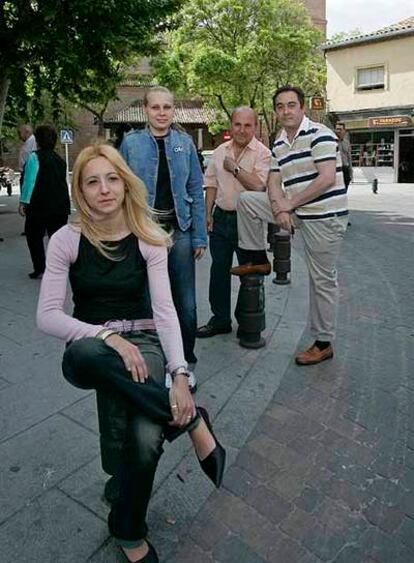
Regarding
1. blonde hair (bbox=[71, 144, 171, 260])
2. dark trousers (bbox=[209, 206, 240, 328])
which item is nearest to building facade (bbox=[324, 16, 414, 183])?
dark trousers (bbox=[209, 206, 240, 328])

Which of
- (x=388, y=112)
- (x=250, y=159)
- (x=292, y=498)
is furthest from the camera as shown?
(x=388, y=112)

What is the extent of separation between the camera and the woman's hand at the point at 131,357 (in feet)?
6.63

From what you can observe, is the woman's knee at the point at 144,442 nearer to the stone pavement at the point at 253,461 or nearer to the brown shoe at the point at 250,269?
the stone pavement at the point at 253,461

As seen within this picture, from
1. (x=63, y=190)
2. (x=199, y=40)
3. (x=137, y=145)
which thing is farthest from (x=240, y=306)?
(x=199, y=40)

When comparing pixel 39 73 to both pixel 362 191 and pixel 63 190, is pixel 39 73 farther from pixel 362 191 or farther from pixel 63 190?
pixel 362 191

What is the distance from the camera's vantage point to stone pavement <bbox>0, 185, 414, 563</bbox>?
2326 millimetres

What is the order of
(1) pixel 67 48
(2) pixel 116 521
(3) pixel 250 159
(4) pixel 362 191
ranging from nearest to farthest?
(2) pixel 116 521 → (3) pixel 250 159 → (1) pixel 67 48 → (4) pixel 362 191

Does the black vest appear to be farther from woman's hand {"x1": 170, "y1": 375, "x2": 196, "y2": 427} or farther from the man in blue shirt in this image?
woman's hand {"x1": 170, "y1": 375, "x2": 196, "y2": 427}

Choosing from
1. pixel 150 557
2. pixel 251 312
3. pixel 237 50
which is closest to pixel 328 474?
pixel 150 557

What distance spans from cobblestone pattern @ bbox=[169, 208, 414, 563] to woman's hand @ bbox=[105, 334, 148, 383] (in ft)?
2.72

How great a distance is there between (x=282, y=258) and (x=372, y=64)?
23.0m

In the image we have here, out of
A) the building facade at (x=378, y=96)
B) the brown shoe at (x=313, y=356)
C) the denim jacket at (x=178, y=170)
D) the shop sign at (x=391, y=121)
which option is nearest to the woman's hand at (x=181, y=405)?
the denim jacket at (x=178, y=170)

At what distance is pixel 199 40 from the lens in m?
28.2

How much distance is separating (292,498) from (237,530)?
0.35 metres
